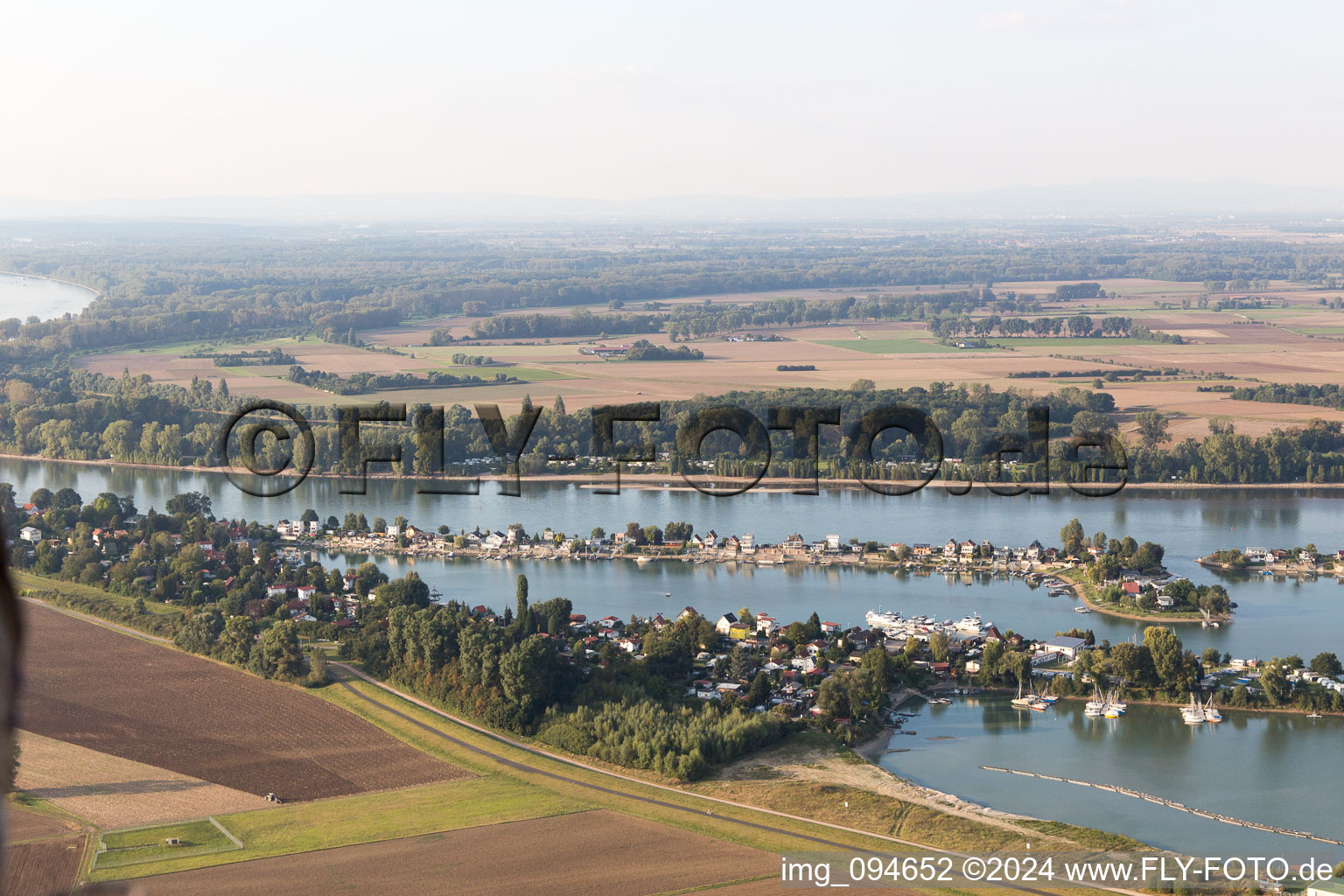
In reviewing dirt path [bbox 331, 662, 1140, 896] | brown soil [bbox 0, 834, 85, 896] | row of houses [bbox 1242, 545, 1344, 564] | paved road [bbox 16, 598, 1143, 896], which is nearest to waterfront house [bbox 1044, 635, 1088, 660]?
dirt path [bbox 331, 662, 1140, 896]

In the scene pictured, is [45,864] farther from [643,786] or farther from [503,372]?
[503,372]

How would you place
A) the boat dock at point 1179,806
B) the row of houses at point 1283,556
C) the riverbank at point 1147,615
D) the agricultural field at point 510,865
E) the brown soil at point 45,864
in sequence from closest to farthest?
1. the brown soil at point 45,864
2. the agricultural field at point 510,865
3. the boat dock at point 1179,806
4. the riverbank at point 1147,615
5. the row of houses at point 1283,556

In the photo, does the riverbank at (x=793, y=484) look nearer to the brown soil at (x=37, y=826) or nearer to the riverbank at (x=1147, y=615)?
the riverbank at (x=1147, y=615)

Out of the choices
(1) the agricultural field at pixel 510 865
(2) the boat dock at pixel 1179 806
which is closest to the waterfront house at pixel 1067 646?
(2) the boat dock at pixel 1179 806

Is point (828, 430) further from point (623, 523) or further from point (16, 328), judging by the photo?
point (16, 328)

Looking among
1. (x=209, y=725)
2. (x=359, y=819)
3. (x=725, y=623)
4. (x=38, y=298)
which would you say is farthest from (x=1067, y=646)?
(x=38, y=298)

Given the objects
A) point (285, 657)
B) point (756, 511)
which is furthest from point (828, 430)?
point (285, 657)
